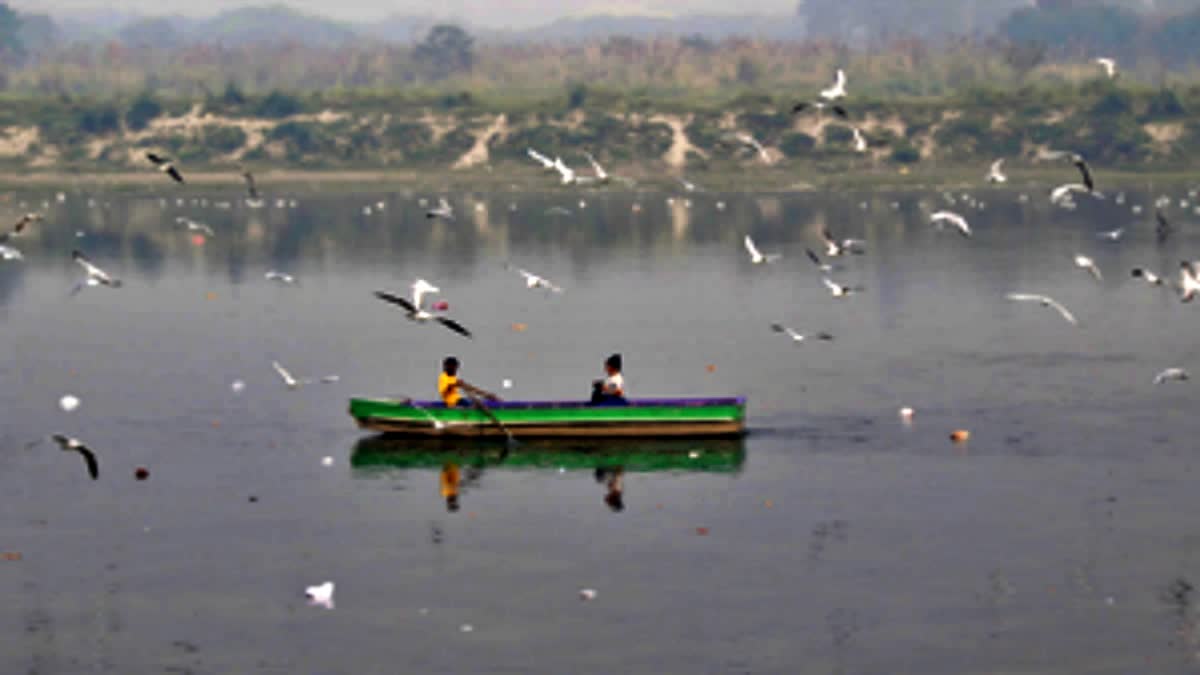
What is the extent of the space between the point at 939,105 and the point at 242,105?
181 feet

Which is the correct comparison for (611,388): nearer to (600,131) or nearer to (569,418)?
(569,418)

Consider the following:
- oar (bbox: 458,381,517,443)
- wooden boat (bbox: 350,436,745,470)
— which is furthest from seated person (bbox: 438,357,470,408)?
wooden boat (bbox: 350,436,745,470)

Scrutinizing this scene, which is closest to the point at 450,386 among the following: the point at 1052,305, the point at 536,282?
the point at 536,282

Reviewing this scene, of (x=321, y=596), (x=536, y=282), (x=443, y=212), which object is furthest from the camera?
(x=443, y=212)

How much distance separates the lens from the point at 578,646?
3169cm

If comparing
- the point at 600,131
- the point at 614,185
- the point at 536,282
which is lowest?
the point at 536,282

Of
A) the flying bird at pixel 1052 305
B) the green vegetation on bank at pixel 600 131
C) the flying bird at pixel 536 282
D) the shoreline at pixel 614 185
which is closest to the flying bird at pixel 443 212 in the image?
the flying bird at pixel 536 282

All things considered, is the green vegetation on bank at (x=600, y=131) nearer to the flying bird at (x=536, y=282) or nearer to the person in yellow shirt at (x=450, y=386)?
the flying bird at (x=536, y=282)

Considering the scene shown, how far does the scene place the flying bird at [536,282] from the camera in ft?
205

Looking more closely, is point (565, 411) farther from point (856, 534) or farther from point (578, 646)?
point (578, 646)

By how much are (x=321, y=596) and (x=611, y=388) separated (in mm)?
13040

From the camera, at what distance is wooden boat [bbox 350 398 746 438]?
45.6 m

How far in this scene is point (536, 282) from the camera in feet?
206

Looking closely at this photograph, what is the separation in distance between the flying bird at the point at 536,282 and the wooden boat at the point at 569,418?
1461 centimetres
